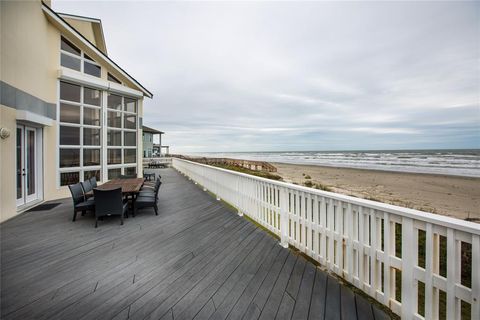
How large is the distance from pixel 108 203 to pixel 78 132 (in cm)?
460

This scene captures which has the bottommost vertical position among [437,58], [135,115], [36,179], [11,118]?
[36,179]

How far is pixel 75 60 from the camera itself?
22.9 ft

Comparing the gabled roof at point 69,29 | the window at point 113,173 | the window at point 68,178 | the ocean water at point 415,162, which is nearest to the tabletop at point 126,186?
the window at point 68,178

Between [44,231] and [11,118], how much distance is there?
2949 millimetres

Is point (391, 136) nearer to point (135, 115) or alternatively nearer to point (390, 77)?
point (390, 77)

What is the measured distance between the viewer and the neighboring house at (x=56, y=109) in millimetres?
4551

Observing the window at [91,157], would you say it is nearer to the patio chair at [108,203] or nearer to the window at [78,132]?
the window at [78,132]

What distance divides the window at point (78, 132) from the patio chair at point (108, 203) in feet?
13.2

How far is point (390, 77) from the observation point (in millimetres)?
10695

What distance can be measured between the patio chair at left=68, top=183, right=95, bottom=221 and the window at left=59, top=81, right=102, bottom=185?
3.06 meters

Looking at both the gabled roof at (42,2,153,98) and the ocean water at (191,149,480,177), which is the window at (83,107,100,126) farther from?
the ocean water at (191,149,480,177)

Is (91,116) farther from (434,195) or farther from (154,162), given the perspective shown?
(434,195)

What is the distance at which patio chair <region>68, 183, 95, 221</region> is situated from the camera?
4246 millimetres

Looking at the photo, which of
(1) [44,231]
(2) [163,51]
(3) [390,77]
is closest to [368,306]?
(1) [44,231]
